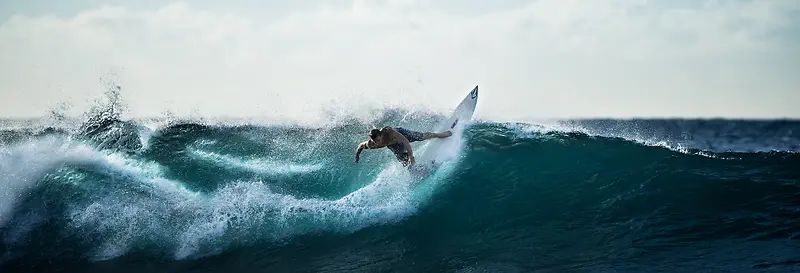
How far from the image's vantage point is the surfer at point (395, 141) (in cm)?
824

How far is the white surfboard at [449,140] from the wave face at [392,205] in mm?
252

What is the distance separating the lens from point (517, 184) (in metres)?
9.22

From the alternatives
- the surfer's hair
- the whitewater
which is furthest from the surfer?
the whitewater

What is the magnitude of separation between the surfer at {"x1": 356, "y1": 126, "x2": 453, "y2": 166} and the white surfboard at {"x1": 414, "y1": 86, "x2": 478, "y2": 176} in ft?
1.53

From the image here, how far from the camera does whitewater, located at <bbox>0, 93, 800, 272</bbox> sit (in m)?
6.93

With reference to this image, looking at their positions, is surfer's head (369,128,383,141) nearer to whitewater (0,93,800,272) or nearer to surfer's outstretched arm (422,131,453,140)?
whitewater (0,93,800,272)

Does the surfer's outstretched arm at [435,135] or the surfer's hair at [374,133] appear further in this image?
the surfer's outstretched arm at [435,135]

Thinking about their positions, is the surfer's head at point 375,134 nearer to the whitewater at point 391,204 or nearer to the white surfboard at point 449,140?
the whitewater at point 391,204

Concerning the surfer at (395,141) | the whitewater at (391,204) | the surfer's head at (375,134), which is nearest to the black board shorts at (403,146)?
the surfer at (395,141)

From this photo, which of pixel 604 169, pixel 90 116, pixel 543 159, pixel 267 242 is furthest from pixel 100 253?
pixel 604 169

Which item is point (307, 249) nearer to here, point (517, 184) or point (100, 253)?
point (100, 253)

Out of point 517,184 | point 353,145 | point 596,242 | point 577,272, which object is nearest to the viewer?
point 577,272

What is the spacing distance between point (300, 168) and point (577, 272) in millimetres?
5928

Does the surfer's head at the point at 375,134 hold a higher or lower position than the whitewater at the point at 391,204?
higher
